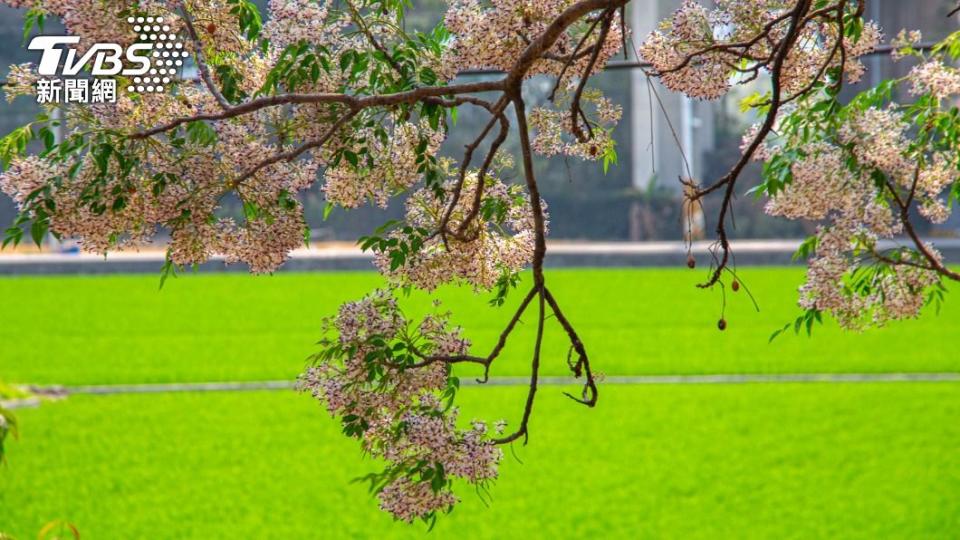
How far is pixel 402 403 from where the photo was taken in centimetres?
208

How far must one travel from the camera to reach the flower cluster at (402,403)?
6.46 feet

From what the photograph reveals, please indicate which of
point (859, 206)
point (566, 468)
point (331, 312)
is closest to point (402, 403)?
point (859, 206)

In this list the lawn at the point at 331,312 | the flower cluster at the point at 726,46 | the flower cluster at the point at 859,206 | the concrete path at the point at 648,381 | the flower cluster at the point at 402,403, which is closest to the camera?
the flower cluster at the point at 402,403

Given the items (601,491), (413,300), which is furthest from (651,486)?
(413,300)

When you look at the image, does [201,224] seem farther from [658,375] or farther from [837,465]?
[658,375]

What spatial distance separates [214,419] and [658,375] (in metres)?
3.13

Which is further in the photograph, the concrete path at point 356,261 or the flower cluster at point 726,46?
the concrete path at point 356,261

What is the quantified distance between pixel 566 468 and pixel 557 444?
0.53 meters

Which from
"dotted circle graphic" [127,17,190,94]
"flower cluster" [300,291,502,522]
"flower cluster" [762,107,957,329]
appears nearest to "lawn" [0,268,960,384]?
"flower cluster" [762,107,957,329]

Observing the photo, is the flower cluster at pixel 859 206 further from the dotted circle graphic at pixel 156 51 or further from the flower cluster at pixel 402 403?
the dotted circle graphic at pixel 156 51

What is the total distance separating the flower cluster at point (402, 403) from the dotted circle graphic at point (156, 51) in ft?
1.65

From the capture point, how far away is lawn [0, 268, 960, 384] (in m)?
8.74

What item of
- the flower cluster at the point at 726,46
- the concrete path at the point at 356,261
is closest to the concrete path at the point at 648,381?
the flower cluster at the point at 726,46

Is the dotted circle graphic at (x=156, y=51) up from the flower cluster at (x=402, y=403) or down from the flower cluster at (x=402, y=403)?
up
